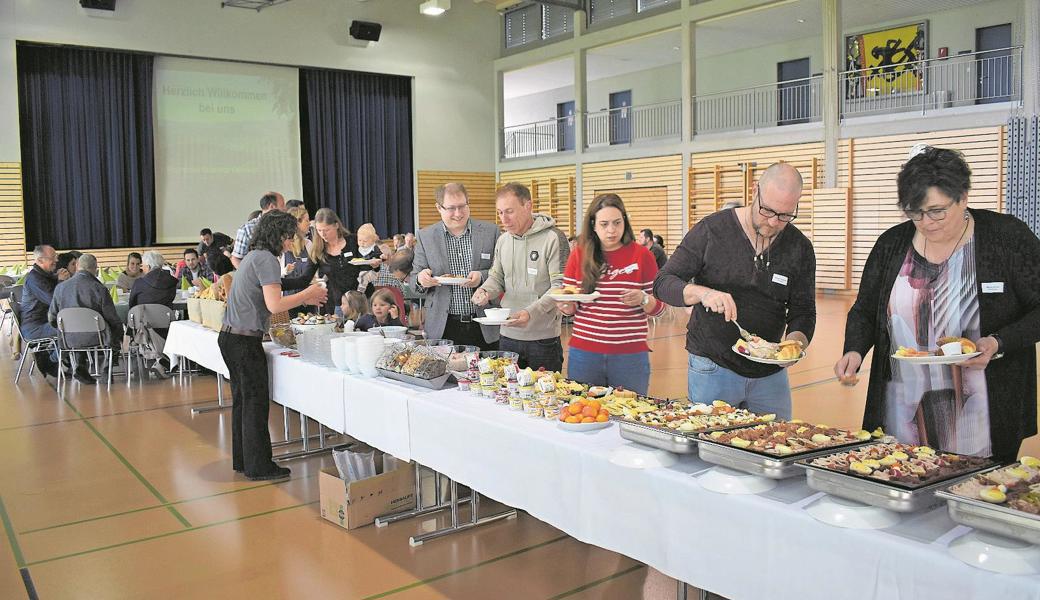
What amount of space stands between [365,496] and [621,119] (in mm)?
21889

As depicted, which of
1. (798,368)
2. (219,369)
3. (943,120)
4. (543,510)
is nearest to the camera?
(543,510)

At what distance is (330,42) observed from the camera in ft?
57.3

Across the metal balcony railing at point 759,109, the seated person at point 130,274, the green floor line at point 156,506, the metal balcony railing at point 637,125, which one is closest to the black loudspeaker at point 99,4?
the seated person at point 130,274

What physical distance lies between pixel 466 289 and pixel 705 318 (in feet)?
5.38

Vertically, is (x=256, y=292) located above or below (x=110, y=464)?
above

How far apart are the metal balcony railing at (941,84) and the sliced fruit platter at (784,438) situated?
14339 millimetres

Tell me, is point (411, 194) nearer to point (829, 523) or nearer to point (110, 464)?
point (110, 464)

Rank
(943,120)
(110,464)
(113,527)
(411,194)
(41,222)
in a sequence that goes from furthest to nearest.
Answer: (411,194) → (41,222) → (943,120) → (110,464) → (113,527)

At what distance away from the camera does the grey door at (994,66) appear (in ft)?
53.2

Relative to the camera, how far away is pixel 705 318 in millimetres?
2723

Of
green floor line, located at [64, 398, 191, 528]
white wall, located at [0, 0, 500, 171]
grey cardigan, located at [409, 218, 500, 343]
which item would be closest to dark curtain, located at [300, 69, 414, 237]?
white wall, located at [0, 0, 500, 171]

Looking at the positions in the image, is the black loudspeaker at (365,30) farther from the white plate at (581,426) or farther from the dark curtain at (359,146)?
the white plate at (581,426)

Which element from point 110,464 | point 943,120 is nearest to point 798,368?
point 110,464

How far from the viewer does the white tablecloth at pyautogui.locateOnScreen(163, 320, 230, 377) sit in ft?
17.7
